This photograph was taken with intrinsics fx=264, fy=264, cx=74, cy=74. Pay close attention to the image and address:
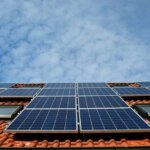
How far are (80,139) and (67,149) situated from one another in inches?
59.5

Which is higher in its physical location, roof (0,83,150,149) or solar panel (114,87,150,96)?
solar panel (114,87,150,96)

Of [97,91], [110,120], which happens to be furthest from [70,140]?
[97,91]

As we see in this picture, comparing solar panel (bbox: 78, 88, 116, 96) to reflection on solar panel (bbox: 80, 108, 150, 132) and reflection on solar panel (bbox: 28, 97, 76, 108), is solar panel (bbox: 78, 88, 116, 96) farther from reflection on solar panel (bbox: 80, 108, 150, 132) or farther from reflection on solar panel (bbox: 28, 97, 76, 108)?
reflection on solar panel (bbox: 80, 108, 150, 132)

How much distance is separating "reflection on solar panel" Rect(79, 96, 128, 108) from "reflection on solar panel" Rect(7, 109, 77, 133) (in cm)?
119

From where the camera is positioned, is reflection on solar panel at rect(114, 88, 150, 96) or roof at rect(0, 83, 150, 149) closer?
roof at rect(0, 83, 150, 149)

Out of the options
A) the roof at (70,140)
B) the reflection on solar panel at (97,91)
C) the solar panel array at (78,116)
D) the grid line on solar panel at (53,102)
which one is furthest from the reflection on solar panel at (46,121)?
the reflection on solar panel at (97,91)

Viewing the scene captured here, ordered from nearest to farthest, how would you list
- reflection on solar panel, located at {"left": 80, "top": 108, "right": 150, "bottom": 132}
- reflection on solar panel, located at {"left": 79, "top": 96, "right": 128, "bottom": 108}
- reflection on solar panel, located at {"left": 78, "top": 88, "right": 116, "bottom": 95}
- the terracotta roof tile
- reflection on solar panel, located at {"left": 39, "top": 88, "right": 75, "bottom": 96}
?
1. the terracotta roof tile
2. reflection on solar panel, located at {"left": 80, "top": 108, "right": 150, "bottom": 132}
3. reflection on solar panel, located at {"left": 79, "top": 96, "right": 128, "bottom": 108}
4. reflection on solar panel, located at {"left": 39, "top": 88, "right": 75, "bottom": 96}
5. reflection on solar panel, located at {"left": 78, "top": 88, "right": 116, "bottom": 95}

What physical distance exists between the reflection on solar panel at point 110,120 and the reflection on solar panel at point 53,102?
1.26m

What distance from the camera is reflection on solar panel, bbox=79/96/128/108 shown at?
1185 centimetres

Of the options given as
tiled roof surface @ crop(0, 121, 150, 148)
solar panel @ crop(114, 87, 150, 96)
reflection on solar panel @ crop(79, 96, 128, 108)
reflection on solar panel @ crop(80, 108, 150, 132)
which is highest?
solar panel @ crop(114, 87, 150, 96)

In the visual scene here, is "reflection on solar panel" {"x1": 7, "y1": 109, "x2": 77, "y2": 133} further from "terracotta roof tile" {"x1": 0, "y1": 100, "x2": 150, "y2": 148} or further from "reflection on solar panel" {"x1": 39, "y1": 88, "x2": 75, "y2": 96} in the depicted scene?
"reflection on solar panel" {"x1": 39, "y1": 88, "x2": 75, "y2": 96}

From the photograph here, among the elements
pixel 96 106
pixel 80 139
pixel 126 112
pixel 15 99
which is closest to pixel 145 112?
pixel 126 112

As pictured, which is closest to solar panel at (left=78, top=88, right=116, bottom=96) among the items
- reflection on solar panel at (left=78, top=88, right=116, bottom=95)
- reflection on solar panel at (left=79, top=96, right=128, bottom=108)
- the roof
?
reflection on solar panel at (left=78, top=88, right=116, bottom=95)

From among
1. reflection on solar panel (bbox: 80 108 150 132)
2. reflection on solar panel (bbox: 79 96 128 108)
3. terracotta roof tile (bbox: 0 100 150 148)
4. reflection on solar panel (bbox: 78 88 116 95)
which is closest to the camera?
terracotta roof tile (bbox: 0 100 150 148)
